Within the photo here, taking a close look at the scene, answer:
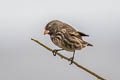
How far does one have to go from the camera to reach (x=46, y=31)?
47cm

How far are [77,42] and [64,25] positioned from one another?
6 cm

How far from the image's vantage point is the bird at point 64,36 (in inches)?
19.3

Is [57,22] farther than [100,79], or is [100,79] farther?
[57,22]

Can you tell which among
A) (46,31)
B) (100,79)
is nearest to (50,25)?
(46,31)

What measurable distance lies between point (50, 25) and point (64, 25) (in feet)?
0.22

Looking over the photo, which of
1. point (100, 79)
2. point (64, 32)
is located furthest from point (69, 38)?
point (100, 79)

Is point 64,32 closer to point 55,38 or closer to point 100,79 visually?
point 55,38

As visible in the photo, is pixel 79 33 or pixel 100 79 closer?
pixel 100 79

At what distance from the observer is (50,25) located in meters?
0.48

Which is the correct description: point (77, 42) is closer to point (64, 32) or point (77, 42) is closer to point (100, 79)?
point (64, 32)

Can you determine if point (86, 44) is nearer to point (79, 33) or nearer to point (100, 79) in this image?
point (79, 33)

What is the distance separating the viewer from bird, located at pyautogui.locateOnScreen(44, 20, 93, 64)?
1.61 feet

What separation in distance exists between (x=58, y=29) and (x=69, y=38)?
79 mm

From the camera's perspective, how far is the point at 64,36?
577 mm
